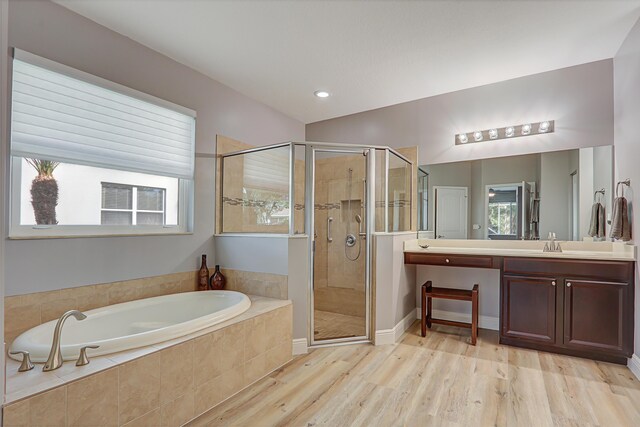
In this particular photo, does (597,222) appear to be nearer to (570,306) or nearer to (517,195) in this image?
(517,195)

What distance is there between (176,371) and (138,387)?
0.20 m

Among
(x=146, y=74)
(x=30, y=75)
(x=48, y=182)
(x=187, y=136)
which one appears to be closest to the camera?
(x=30, y=75)

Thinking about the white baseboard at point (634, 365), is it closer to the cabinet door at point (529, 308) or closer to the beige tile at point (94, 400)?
the cabinet door at point (529, 308)

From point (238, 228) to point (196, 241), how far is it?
0.39 metres

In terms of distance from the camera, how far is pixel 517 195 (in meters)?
3.14

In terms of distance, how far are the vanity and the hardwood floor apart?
136mm

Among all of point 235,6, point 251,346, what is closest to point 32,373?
point 251,346

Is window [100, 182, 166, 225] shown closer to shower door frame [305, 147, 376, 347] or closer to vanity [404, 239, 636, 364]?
shower door frame [305, 147, 376, 347]

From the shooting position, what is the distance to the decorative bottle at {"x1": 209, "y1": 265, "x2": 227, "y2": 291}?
288cm

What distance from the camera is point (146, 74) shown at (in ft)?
8.30

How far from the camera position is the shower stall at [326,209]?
285 cm

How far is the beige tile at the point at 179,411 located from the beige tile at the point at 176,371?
0.09 ft

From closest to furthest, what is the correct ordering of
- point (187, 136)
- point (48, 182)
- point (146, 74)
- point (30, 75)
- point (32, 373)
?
point (32, 373) < point (30, 75) < point (48, 182) < point (146, 74) < point (187, 136)

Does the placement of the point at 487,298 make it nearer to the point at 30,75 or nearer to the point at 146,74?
the point at 146,74
